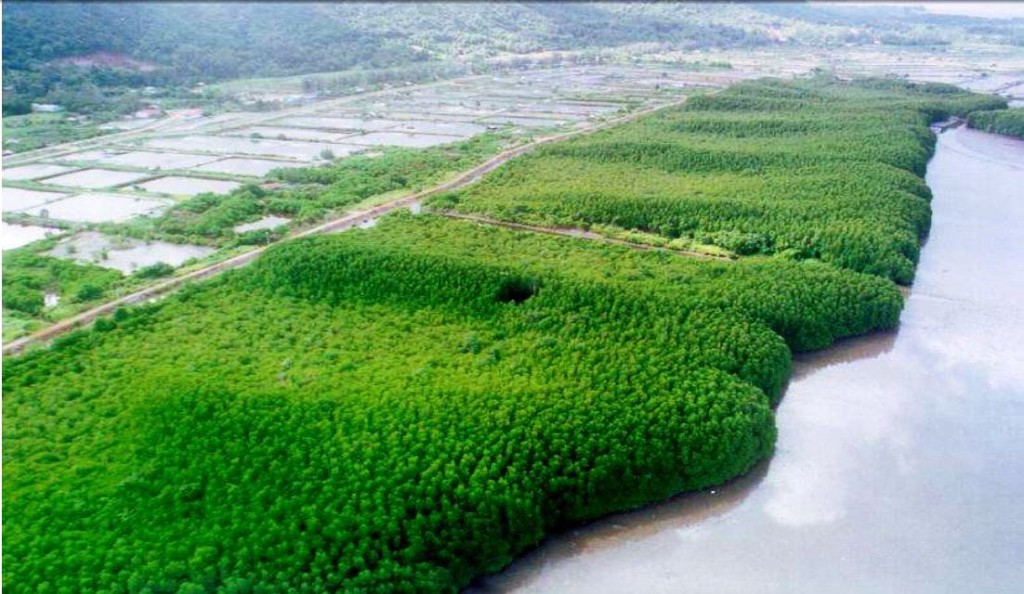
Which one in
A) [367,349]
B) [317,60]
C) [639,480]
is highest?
[317,60]

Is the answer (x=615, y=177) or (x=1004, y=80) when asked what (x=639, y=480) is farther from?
(x=1004, y=80)

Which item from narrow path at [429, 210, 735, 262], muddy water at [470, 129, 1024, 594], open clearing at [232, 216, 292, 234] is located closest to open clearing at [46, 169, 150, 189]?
open clearing at [232, 216, 292, 234]

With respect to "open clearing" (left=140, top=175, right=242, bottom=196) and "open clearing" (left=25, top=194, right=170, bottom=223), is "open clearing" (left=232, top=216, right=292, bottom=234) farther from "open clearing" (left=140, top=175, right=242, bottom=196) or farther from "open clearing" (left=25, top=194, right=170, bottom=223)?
"open clearing" (left=25, top=194, right=170, bottom=223)

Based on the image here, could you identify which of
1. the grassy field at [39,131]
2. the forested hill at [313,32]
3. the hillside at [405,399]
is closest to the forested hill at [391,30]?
the forested hill at [313,32]

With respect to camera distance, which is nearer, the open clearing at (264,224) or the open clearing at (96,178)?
the open clearing at (264,224)

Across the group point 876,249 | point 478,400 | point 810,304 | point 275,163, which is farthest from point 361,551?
point 275,163

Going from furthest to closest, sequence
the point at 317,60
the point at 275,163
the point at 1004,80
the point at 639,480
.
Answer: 1. the point at 1004,80
2. the point at 317,60
3. the point at 275,163
4. the point at 639,480

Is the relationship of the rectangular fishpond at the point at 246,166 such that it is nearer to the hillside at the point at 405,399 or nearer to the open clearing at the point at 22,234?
the open clearing at the point at 22,234

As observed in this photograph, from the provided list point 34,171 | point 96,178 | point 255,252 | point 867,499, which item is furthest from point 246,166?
point 867,499
